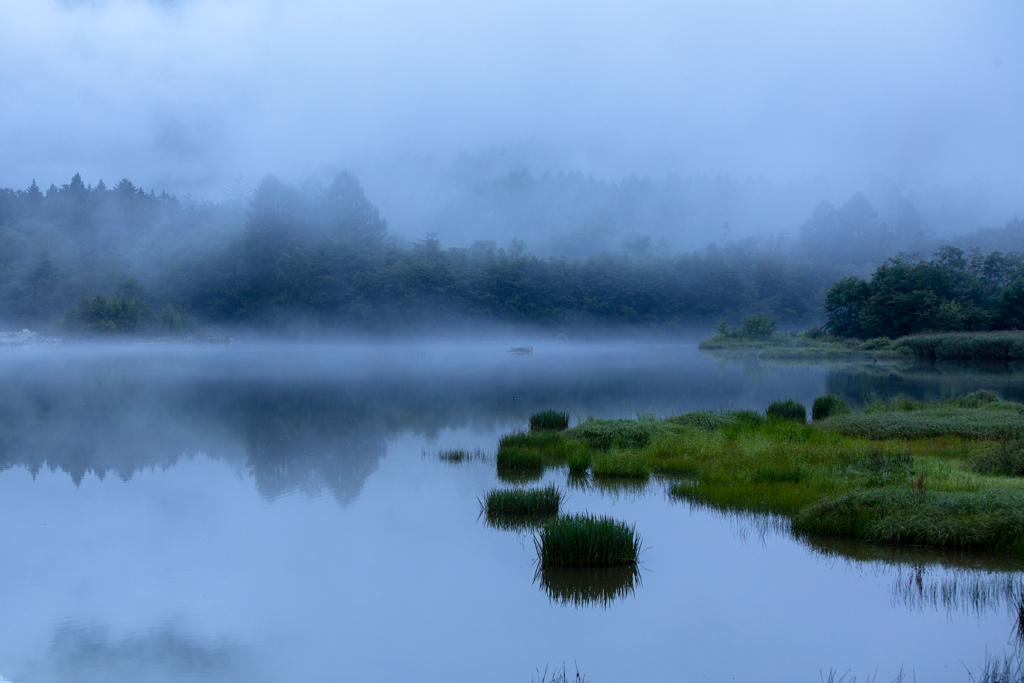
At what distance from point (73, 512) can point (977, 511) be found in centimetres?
843

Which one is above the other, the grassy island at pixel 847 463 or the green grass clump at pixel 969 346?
the green grass clump at pixel 969 346

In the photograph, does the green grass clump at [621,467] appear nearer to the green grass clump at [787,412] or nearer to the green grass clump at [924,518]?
the green grass clump at [924,518]

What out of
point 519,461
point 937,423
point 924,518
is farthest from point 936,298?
point 924,518

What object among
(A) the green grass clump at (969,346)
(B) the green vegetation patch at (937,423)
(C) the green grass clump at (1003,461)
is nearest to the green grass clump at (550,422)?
(B) the green vegetation patch at (937,423)

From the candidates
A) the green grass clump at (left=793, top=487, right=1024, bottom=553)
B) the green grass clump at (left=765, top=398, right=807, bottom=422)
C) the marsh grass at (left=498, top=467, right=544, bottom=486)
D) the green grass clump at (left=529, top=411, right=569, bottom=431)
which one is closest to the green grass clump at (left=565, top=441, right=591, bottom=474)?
the marsh grass at (left=498, top=467, right=544, bottom=486)

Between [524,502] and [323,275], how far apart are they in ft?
179

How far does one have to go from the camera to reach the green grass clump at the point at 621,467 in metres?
9.00

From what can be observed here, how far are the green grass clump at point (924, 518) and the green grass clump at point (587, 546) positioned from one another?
6.17 feet

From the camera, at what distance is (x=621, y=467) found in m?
9.09

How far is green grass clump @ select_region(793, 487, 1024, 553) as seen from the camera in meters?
5.74

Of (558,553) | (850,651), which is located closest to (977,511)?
(850,651)

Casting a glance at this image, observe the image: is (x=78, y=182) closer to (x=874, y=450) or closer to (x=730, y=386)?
(x=730, y=386)

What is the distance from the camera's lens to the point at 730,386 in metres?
21.5

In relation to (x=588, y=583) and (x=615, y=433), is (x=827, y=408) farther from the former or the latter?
(x=588, y=583)
